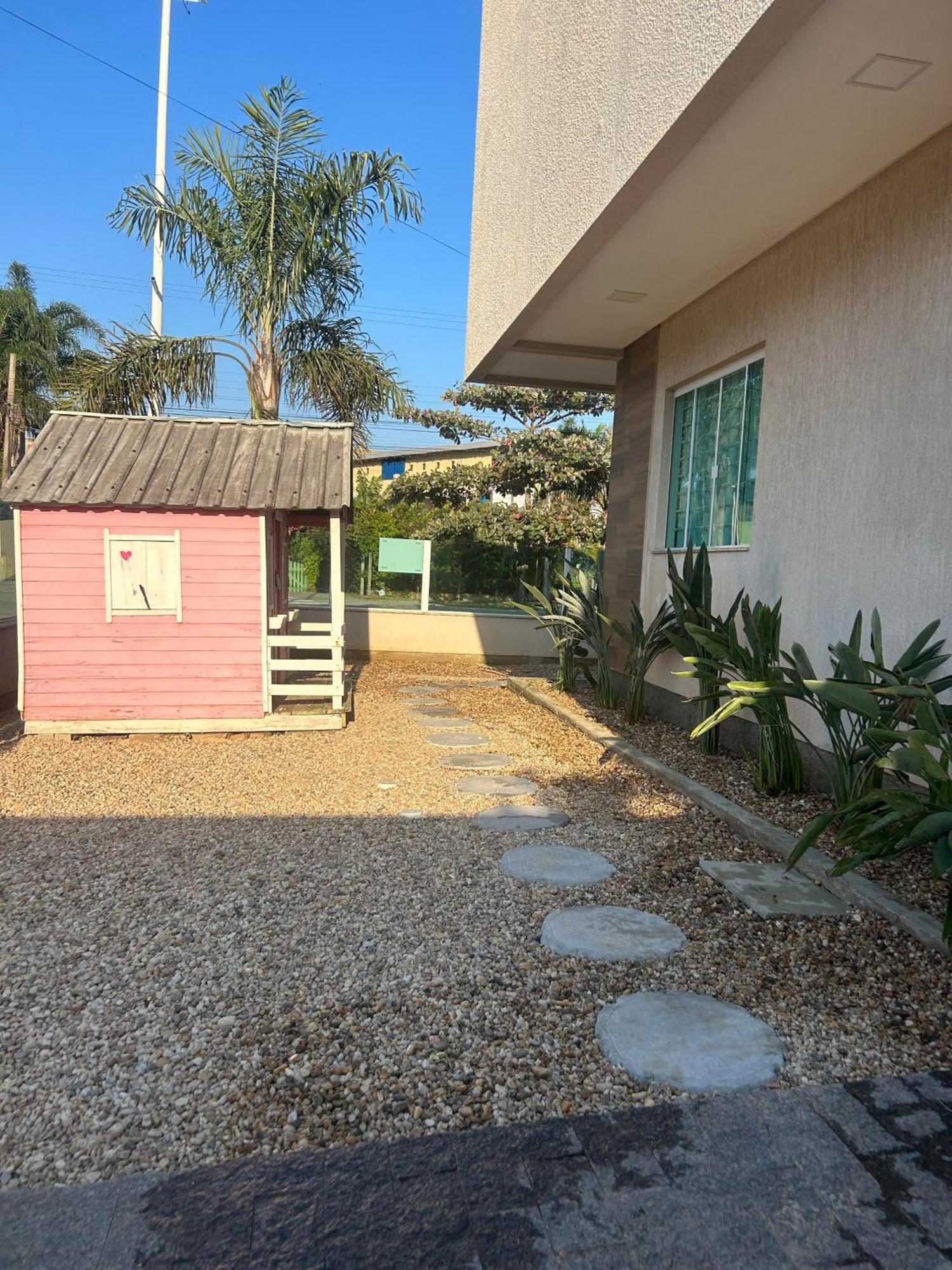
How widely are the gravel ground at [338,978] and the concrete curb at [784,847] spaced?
67 millimetres

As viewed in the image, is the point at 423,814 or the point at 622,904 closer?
the point at 622,904

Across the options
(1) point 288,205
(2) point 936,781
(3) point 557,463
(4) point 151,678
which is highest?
(1) point 288,205

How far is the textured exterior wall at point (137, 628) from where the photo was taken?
623cm

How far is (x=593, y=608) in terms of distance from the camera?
7.90 m

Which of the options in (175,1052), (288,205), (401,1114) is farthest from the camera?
(288,205)

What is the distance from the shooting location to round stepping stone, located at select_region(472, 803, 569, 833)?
439 centimetres

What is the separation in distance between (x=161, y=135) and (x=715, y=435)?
46.0 ft

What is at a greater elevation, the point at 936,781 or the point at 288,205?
the point at 288,205

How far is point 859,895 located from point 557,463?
1105 cm

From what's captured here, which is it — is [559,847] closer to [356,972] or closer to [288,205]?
[356,972]

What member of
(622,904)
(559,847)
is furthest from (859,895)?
(559,847)

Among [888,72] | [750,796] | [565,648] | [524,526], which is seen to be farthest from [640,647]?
[524,526]

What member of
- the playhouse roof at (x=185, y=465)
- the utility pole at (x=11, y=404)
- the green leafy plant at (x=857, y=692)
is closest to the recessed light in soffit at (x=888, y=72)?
the green leafy plant at (x=857, y=692)

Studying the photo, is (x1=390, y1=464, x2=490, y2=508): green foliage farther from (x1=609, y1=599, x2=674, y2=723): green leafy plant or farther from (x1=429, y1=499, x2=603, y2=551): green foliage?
(x1=609, y1=599, x2=674, y2=723): green leafy plant
